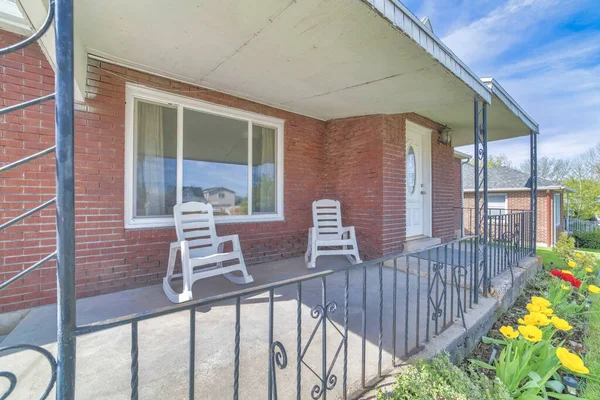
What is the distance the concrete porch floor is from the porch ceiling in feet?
6.47

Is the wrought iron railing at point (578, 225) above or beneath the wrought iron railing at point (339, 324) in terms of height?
beneath

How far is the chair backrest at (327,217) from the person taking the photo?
4363mm

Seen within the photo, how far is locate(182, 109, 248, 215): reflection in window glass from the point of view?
11.7ft

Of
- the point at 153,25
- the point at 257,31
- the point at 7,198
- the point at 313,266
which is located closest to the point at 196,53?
the point at 153,25

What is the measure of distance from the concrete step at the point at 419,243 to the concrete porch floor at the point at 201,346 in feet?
5.15

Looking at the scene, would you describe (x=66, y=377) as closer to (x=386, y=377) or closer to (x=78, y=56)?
(x=386, y=377)

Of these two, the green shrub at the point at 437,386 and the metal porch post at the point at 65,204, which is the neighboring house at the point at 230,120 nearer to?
the metal porch post at the point at 65,204

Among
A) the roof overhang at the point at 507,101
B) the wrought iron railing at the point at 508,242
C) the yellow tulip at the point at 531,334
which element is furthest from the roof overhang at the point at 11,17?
the wrought iron railing at the point at 508,242

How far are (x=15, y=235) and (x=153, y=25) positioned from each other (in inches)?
92.9

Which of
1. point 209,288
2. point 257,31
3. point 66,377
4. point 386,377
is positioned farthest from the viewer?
point 209,288

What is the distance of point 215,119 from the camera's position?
3.80 meters

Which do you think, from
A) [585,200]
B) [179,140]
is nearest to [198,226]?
[179,140]

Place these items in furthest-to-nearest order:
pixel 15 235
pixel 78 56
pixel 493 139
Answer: pixel 493 139 < pixel 15 235 < pixel 78 56

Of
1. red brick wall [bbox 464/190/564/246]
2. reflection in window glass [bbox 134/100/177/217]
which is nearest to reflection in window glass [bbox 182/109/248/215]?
reflection in window glass [bbox 134/100/177/217]
